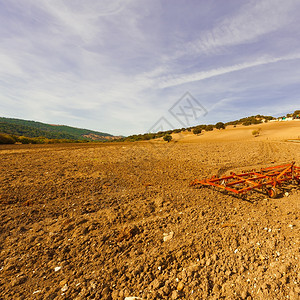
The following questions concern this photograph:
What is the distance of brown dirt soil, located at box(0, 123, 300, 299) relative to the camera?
87.8 inches

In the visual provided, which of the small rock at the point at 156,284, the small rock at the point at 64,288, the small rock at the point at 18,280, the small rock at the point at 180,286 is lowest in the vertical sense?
the small rock at the point at 180,286

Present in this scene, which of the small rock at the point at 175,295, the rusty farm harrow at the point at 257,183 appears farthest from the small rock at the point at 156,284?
the rusty farm harrow at the point at 257,183

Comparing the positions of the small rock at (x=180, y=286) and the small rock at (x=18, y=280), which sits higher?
the small rock at (x=18, y=280)

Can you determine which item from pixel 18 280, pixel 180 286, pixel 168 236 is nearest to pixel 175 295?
pixel 180 286

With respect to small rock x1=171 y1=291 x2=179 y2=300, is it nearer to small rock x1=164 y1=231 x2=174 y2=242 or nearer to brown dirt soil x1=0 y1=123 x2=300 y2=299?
brown dirt soil x1=0 y1=123 x2=300 y2=299

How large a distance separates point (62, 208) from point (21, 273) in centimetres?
211

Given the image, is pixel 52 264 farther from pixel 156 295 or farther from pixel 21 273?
pixel 156 295

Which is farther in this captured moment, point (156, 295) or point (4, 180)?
point (4, 180)

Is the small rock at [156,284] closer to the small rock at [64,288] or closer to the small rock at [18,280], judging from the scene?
the small rock at [64,288]

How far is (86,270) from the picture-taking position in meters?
2.57

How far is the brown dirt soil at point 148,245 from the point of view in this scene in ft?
7.32

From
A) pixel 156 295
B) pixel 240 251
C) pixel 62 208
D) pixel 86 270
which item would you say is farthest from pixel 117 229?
pixel 240 251

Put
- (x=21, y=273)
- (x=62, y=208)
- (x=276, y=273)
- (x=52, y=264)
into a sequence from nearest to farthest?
(x=276, y=273)
(x=21, y=273)
(x=52, y=264)
(x=62, y=208)

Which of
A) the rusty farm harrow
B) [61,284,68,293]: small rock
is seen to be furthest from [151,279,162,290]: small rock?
the rusty farm harrow
